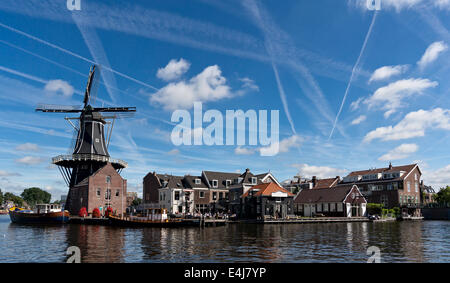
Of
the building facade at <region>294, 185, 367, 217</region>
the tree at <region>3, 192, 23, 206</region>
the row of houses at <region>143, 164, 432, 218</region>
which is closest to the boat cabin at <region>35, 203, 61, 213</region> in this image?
the row of houses at <region>143, 164, 432, 218</region>

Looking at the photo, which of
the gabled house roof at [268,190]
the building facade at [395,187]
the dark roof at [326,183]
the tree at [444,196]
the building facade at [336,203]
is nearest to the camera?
the gabled house roof at [268,190]

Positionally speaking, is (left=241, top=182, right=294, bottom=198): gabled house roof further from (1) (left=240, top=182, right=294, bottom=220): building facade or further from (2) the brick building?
(2) the brick building

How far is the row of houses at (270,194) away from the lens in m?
68.9

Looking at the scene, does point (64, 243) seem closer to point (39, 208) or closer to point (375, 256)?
point (375, 256)

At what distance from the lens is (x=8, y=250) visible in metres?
25.9

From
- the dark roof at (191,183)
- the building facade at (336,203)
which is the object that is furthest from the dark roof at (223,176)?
the building facade at (336,203)

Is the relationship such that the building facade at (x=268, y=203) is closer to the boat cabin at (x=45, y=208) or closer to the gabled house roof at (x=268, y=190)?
the gabled house roof at (x=268, y=190)

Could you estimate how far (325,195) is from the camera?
261 feet

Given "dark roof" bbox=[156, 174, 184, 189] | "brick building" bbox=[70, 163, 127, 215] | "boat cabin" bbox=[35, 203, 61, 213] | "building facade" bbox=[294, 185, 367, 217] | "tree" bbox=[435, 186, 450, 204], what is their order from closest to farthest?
"boat cabin" bbox=[35, 203, 61, 213], "brick building" bbox=[70, 163, 127, 215], "building facade" bbox=[294, 185, 367, 217], "dark roof" bbox=[156, 174, 184, 189], "tree" bbox=[435, 186, 450, 204]

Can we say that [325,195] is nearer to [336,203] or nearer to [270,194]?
[336,203]

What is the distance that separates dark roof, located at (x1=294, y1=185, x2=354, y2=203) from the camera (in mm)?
76250


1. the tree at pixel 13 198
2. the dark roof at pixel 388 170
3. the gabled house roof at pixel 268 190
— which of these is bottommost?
the tree at pixel 13 198

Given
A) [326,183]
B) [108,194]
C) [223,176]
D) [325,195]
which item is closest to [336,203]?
[325,195]

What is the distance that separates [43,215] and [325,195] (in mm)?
59087
